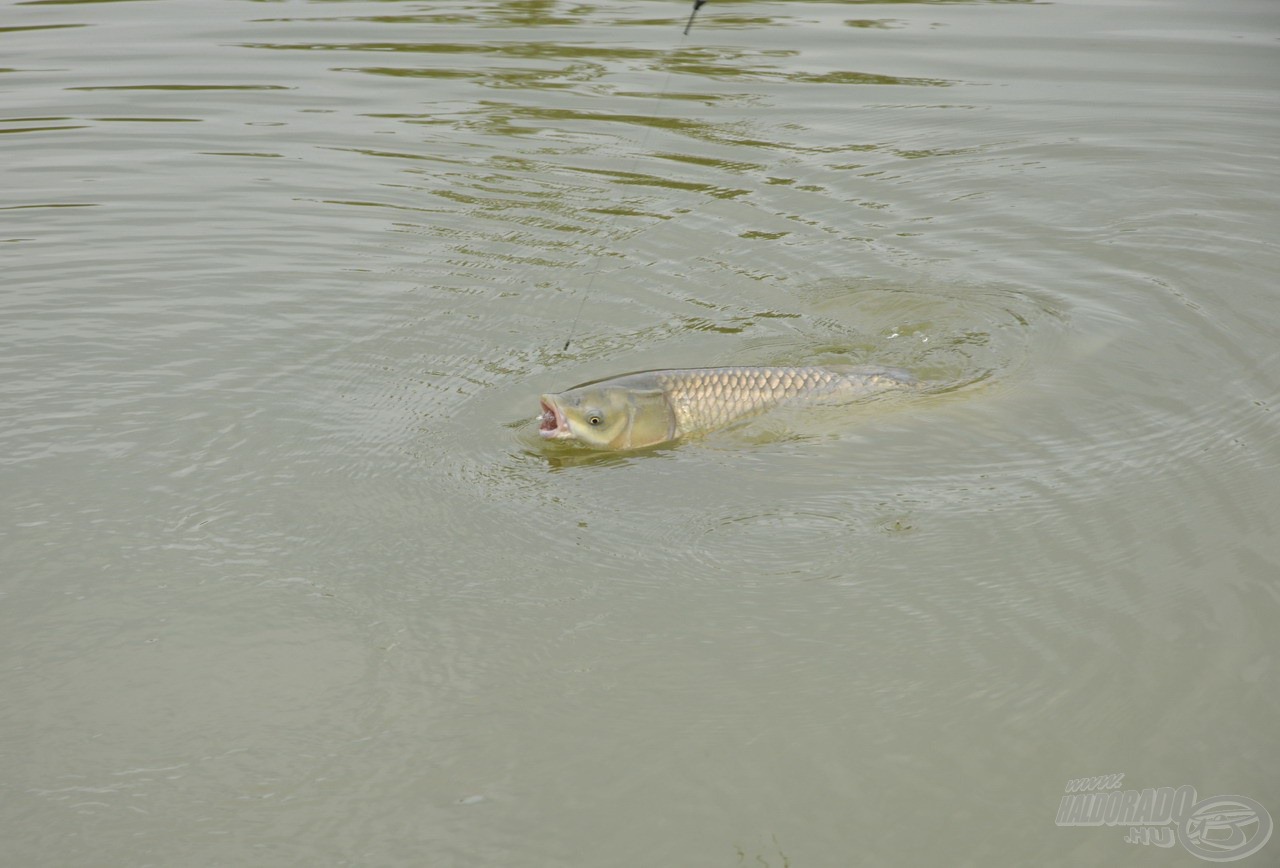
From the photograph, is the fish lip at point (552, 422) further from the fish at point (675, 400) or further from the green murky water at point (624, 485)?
the green murky water at point (624, 485)

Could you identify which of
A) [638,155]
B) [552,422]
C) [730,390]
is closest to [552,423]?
[552,422]

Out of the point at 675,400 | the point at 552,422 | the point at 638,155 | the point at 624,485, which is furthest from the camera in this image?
the point at 638,155

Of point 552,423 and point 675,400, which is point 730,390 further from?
point 552,423

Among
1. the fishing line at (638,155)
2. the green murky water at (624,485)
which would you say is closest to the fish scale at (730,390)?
the green murky water at (624,485)

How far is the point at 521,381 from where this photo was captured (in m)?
6.29

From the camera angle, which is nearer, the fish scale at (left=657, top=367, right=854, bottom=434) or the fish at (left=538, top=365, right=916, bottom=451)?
the fish at (left=538, top=365, right=916, bottom=451)

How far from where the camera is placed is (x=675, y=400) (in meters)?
5.78

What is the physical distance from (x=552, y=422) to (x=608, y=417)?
232 mm

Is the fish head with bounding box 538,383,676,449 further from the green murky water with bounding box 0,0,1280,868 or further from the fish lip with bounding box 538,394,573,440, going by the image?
the green murky water with bounding box 0,0,1280,868

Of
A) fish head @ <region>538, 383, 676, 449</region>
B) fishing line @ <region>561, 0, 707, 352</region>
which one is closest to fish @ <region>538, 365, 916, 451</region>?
fish head @ <region>538, 383, 676, 449</region>

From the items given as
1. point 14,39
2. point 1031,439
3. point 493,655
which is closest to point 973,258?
point 1031,439

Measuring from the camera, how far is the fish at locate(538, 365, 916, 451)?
18.5ft

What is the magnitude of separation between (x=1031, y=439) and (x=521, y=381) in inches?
89.4

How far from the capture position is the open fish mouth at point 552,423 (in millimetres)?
5617
